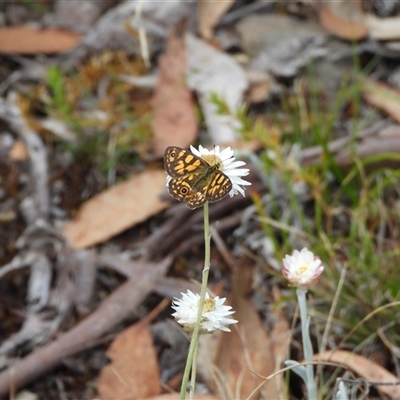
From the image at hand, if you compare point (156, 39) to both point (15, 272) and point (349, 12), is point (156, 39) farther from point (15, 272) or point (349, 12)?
point (15, 272)

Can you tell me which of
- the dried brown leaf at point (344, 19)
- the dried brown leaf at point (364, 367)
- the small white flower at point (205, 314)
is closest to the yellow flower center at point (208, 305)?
the small white flower at point (205, 314)

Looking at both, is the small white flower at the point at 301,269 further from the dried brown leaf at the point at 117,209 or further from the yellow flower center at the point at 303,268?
the dried brown leaf at the point at 117,209

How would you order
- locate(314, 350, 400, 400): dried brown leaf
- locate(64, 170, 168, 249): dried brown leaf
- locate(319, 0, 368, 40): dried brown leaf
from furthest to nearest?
locate(319, 0, 368, 40): dried brown leaf < locate(64, 170, 168, 249): dried brown leaf < locate(314, 350, 400, 400): dried brown leaf

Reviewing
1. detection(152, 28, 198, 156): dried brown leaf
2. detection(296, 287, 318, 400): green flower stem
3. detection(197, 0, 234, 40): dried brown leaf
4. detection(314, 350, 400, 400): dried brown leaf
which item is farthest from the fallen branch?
detection(197, 0, 234, 40): dried brown leaf

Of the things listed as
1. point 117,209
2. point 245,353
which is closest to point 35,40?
point 117,209

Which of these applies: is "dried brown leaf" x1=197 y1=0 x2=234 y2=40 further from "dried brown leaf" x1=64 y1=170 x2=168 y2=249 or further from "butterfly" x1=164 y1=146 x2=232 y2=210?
"butterfly" x1=164 y1=146 x2=232 y2=210

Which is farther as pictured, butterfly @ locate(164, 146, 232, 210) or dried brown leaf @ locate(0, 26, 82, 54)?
dried brown leaf @ locate(0, 26, 82, 54)
